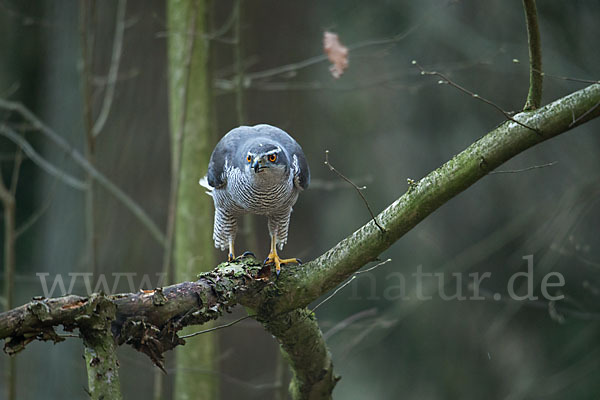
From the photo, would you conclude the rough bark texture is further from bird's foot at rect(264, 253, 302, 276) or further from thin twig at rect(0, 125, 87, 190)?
thin twig at rect(0, 125, 87, 190)

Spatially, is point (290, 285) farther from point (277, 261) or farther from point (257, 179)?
point (257, 179)

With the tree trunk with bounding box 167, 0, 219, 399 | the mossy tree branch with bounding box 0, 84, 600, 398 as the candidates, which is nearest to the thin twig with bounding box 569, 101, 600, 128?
the mossy tree branch with bounding box 0, 84, 600, 398

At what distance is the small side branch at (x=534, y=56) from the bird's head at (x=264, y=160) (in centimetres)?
122

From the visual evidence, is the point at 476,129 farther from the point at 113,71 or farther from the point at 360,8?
the point at 113,71

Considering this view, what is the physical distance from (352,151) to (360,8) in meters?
1.87

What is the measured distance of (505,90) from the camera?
269 inches

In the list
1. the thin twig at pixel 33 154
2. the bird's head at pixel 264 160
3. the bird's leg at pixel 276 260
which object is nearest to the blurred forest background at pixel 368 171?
the thin twig at pixel 33 154

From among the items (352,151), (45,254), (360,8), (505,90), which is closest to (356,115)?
(352,151)

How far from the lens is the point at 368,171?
25.7 feet

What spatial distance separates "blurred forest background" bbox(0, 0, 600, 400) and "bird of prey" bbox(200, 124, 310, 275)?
6.83 feet

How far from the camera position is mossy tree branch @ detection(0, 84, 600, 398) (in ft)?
5.33

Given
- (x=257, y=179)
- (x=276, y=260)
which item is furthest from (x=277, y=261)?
(x=257, y=179)

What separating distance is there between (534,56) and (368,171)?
5.60 metres

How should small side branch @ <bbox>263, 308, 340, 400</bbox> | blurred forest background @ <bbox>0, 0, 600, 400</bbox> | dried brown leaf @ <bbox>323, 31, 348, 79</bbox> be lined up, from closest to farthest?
small side branch @ <bbox>263, 308, 340, 400</bbox>
dried brown leaf @ <bbox>323, 31, 348, 79</bbox>
blurred forest background @ <bbox>0, 0, 600, 400</bbox>
